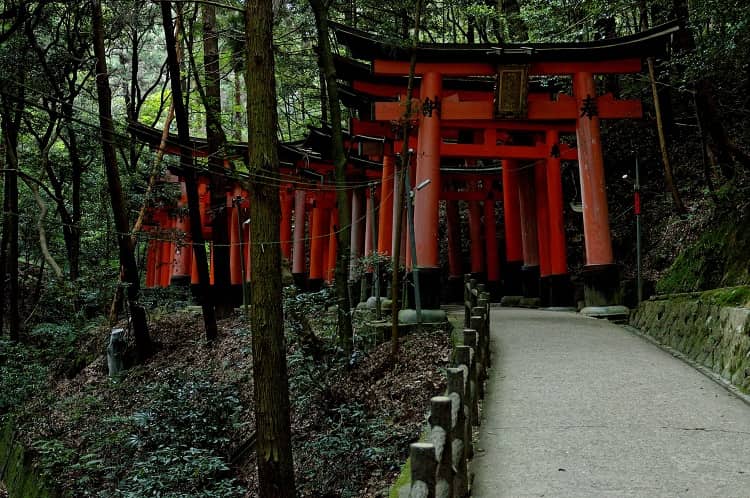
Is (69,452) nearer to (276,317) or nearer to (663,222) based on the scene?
(276,317)

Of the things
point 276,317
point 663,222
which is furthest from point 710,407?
point 663,222

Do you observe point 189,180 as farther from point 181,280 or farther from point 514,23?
point 514,23

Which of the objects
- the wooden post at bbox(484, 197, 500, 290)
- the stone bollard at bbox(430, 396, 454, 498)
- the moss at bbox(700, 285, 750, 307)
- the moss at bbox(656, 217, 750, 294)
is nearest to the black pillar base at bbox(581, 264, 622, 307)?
the moss at bbox(656, 217, 750, 294)

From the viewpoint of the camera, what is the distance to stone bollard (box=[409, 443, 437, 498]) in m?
3.67

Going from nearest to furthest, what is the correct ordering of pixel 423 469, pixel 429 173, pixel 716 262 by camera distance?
pixel 423 469, pixel 716 262, pixel 429 173

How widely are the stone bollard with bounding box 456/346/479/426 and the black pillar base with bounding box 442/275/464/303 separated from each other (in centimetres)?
1738

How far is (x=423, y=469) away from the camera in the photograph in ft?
12.1

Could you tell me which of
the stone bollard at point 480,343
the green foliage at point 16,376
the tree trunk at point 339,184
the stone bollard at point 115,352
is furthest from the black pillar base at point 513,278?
the green foliage at point 16,376

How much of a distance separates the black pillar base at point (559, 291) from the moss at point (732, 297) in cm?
821

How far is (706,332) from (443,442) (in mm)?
5960

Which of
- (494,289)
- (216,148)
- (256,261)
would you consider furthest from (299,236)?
(256,261)

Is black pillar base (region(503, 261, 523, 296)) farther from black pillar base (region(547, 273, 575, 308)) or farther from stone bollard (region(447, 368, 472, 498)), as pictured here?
stone bollard (region(447, 368, 472, 498))

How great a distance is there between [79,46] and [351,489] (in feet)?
51.8

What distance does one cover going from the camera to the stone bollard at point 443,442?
407 cm
